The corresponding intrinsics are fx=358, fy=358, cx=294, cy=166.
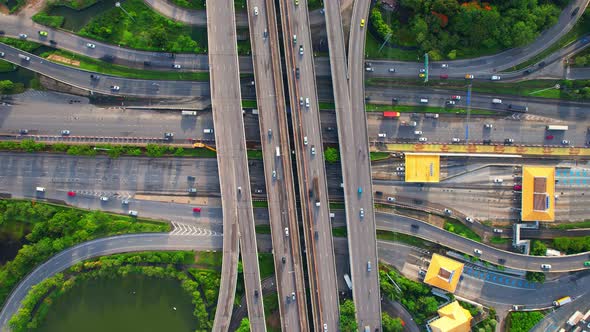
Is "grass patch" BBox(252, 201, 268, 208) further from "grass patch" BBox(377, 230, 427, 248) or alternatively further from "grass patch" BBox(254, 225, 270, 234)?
"grass patch" BBox(377, 230, 427, 248)

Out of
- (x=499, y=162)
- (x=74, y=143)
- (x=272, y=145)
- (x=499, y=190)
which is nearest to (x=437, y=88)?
(x=499, y=162)

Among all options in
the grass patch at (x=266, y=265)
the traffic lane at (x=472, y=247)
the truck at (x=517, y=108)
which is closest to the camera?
the grass patch at (x=266, y=265)

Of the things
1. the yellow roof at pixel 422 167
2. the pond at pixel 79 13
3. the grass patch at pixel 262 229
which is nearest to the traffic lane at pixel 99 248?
the grass patch at pixel 262 229

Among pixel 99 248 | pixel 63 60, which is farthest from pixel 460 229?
pixel 63 60

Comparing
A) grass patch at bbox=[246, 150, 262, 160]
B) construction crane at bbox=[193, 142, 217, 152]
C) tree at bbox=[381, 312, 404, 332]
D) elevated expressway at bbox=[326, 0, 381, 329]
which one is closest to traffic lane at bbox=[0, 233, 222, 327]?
grass patch at bbox=[246, 150, 262, 160]

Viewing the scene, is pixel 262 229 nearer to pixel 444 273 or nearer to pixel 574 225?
pixel 444 273

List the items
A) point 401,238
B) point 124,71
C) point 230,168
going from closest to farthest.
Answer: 1. point 230,168
2. point 124,71
3. point 401,238

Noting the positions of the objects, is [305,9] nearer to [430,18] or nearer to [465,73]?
[430,18]

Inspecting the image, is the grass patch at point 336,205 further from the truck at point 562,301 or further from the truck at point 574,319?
the truck at point 574,319
